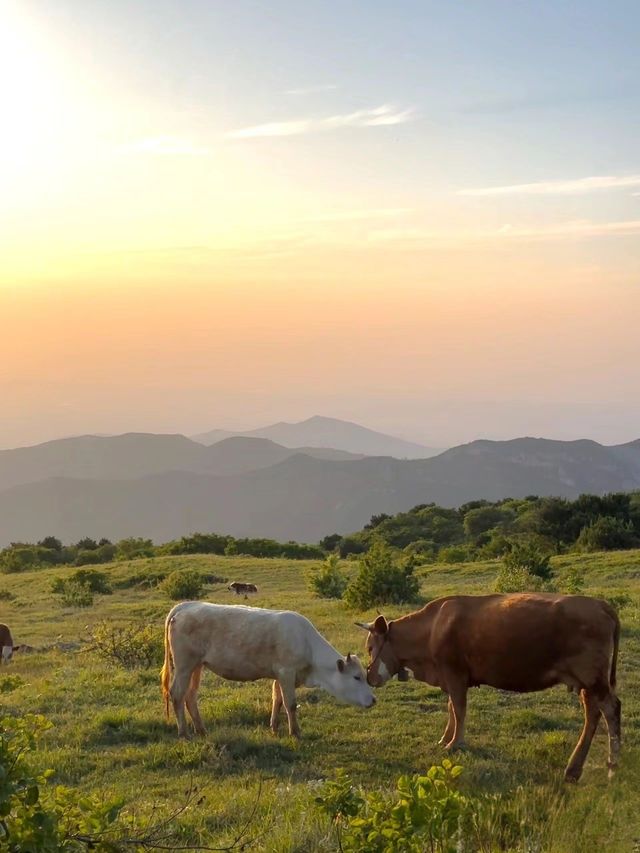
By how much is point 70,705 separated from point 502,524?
43309 mm

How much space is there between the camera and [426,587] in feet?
89.8

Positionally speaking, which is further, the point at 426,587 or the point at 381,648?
the point at 426,587

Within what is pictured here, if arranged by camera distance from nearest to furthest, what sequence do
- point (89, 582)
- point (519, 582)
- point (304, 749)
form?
point (304, 749), point (519, 582), point (89, 582)

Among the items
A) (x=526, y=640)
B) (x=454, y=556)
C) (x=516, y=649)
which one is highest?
(x=526, y=640)

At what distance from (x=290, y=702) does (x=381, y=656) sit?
1.18 meters

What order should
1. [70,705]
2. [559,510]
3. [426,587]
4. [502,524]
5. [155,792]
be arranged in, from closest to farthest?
[155,792] < [70,705] < [426,587] < [559,510] < [502,524]

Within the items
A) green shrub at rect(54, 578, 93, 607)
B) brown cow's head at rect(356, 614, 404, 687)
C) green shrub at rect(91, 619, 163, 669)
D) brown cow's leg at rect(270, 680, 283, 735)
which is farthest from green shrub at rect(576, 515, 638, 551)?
brown cow's leg at rect(270, 680, 283, 735)

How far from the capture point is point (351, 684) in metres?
10.7

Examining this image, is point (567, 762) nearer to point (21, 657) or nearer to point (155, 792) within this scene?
point (155, 792)

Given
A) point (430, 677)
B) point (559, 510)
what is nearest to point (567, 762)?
point (430, 677)

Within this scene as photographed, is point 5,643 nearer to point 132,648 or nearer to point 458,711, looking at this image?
point 132,648

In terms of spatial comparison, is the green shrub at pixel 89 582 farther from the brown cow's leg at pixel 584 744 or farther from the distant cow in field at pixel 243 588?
the brown cow's leg at pixel 584 744

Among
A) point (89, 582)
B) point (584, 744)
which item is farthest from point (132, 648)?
point (89, 582)

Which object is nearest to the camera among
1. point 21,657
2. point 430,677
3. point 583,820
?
point 583,820
